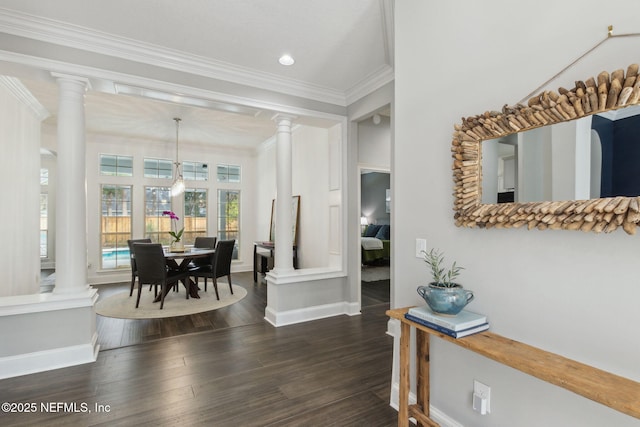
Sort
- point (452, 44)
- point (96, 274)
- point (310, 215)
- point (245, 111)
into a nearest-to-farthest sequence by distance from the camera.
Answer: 1. point (452, 44)
2. point (245, 111)
3. point (310, 215)
4. point (96, 274)

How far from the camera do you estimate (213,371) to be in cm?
268

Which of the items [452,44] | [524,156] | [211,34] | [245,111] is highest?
[211,34]

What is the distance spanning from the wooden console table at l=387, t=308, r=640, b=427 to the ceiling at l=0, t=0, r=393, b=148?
8.07 feet

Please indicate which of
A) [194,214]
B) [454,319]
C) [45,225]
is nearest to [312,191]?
[194,214]

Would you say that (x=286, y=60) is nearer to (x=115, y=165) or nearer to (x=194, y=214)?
(x=194, y=214)

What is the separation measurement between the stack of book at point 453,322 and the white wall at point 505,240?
0.30 feet

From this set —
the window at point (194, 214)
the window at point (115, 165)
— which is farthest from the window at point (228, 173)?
the window at point (115, 165)

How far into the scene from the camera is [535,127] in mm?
1409

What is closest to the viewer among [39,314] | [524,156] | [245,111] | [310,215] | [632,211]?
[632,211]

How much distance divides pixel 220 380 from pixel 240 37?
307 centimetres

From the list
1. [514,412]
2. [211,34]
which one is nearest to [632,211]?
[514,412]

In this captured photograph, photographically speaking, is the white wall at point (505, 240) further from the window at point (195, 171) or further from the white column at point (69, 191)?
the window at point (195, 171)

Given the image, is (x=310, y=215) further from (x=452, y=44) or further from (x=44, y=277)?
(x=44, y=277)

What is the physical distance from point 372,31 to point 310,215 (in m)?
3.11
